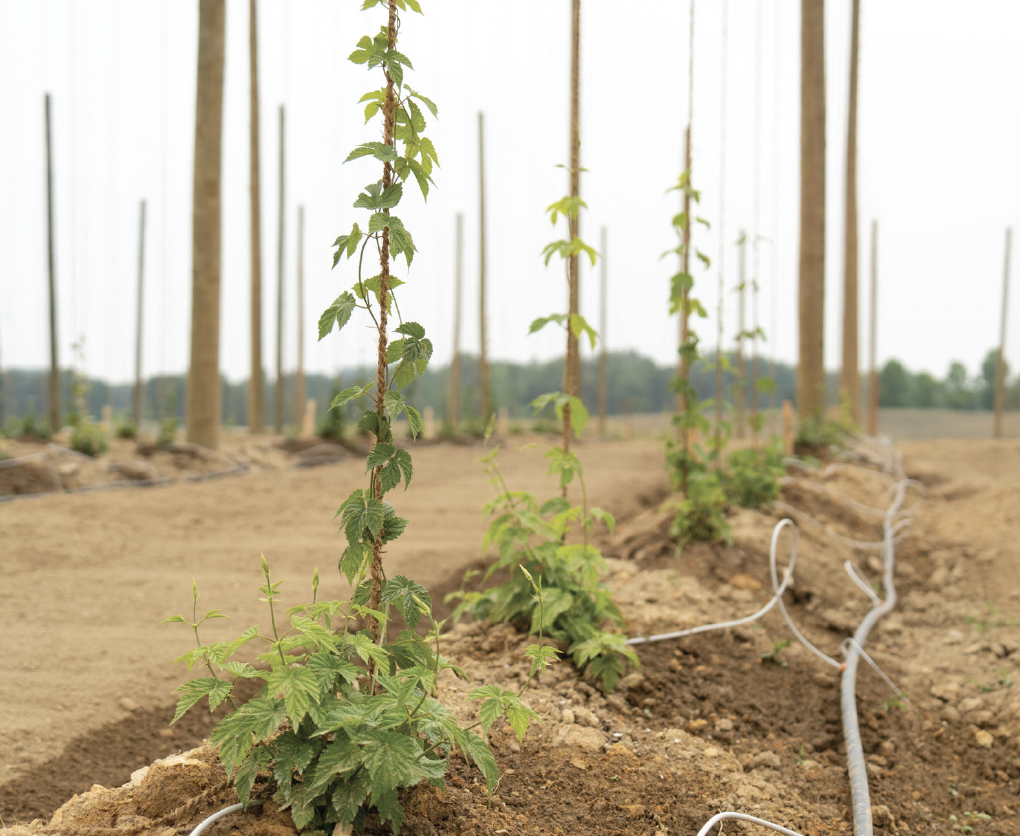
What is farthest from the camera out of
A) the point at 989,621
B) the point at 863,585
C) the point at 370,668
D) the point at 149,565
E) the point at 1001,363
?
the point at 1001,363

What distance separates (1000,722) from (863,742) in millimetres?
633

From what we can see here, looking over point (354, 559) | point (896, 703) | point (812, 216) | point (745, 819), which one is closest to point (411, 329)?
point (354, 559)

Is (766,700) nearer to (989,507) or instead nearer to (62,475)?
(989,507)

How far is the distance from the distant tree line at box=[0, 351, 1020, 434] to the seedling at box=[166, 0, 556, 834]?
504 inches

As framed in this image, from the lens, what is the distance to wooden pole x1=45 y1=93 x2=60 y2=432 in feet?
35.1

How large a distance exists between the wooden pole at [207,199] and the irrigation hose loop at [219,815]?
781 centimetres

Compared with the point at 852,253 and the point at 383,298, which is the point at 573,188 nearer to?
the point at 383,298

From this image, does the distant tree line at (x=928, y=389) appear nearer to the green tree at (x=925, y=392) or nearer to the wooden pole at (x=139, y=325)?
the green tree at (x=925, y=392)

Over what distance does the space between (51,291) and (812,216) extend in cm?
1047

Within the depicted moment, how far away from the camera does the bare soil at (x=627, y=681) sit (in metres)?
1.89

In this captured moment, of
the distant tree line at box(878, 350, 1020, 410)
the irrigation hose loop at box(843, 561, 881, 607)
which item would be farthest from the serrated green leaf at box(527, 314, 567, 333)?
the distant tree line at box(878, 350, 1020, 410)

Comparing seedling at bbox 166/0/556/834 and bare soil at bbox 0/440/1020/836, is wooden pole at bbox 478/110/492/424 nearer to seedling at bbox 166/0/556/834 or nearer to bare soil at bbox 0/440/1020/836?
bare soil at bbox 0/440/1020/836

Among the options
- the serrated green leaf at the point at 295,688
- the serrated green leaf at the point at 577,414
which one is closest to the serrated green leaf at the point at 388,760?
the serrated green leaf at the point at 295,688

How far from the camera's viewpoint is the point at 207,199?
8594 mm
